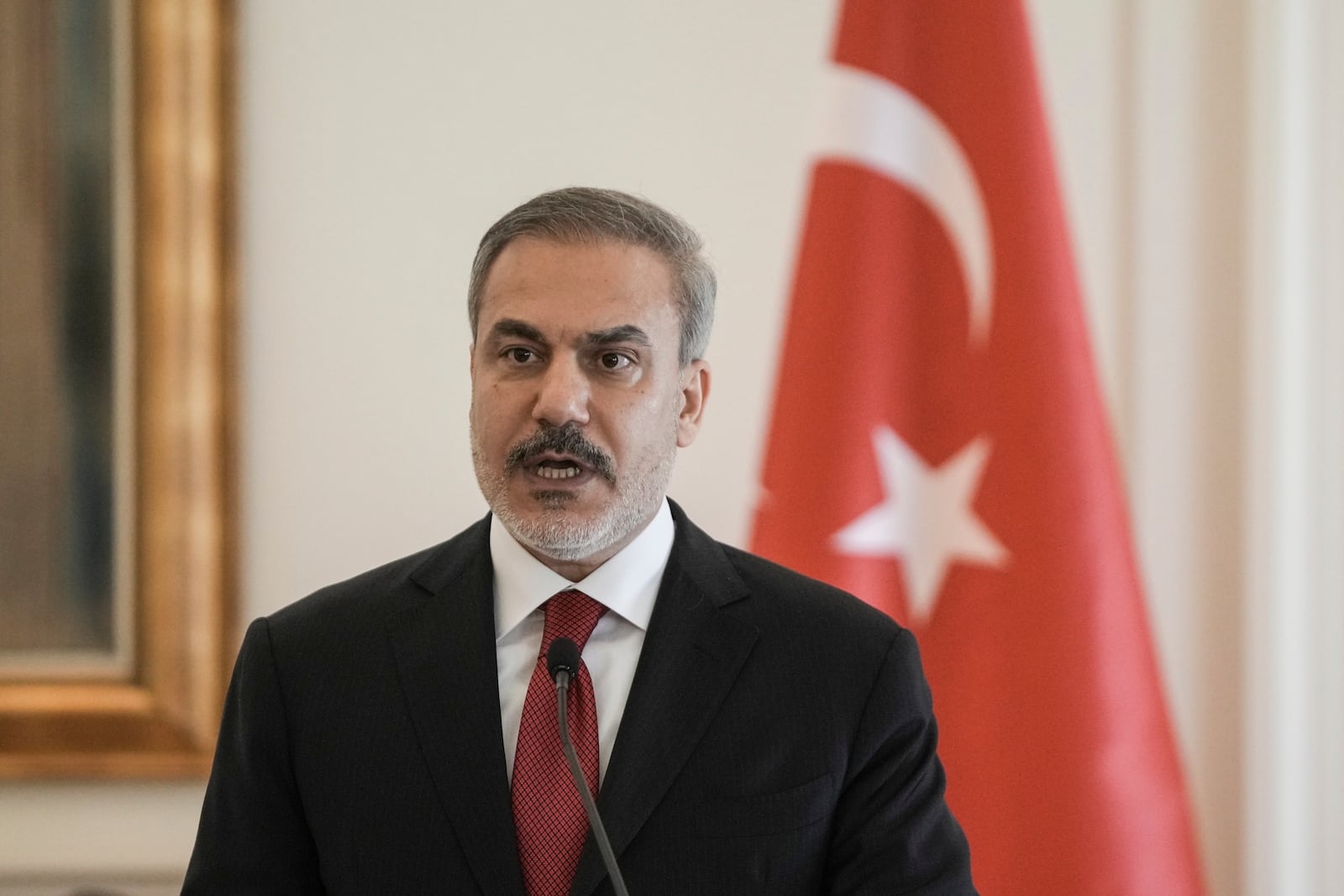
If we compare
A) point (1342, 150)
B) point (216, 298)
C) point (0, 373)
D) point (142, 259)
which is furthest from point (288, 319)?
point (1342, 150)

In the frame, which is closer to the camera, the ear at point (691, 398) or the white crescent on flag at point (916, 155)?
the ear at point (691, 398)

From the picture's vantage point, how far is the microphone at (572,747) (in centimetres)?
107

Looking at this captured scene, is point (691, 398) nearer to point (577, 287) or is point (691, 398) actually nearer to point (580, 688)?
point (577, 287)

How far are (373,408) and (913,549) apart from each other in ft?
3.23

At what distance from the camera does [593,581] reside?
4.72ft

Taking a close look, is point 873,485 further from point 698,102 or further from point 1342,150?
point 1342,150

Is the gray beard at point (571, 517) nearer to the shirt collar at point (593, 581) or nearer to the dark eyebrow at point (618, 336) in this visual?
the shirt collar at point (593, 581)

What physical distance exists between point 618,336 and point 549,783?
0.52 meters

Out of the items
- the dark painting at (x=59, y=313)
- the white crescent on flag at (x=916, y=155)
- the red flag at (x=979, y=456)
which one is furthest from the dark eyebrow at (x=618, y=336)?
the dark painting at (x=59, y=313)

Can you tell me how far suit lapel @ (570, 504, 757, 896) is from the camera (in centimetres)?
129

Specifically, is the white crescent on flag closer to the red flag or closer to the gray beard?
the red flag

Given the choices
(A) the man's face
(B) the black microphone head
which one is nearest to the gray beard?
(A) the man's face

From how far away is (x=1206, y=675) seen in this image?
2.19 metres

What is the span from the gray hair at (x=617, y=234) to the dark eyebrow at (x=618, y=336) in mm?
84
